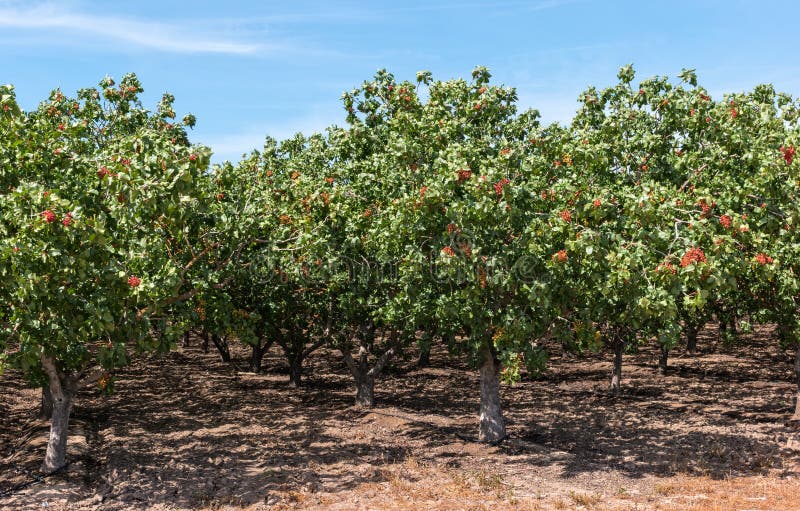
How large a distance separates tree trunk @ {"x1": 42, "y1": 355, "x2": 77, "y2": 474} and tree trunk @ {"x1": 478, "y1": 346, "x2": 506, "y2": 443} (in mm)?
11095

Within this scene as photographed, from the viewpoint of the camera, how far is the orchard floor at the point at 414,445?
15.5 meters

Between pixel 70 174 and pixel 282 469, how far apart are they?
8.95 m

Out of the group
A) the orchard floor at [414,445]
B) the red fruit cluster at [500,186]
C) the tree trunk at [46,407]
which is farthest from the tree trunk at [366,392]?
the red fruit cluster at [500,186]

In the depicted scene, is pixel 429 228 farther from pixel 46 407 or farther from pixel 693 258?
pixel 46 407

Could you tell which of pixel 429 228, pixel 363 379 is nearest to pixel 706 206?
pixel 429 228

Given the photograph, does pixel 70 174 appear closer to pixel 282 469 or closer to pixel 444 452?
pixel 282 469

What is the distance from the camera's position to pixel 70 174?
50.3ft

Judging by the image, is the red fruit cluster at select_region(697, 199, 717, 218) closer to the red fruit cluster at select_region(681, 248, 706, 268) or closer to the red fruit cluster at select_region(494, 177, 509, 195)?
the red fruit cluster at select_region(681, 248, 706, 268)

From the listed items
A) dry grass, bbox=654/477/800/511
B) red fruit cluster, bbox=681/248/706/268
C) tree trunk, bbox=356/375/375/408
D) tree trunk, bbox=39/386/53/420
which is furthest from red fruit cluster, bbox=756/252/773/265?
tree trunk, bbox=39/386/53/420

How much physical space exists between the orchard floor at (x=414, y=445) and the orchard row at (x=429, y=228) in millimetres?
1949

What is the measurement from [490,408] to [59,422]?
11.6 metres

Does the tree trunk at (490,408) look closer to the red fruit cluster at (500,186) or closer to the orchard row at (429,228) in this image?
the orchard row at (429,228)

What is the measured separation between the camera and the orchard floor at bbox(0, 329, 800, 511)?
15461 mm

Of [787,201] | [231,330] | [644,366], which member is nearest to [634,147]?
[787,201]
